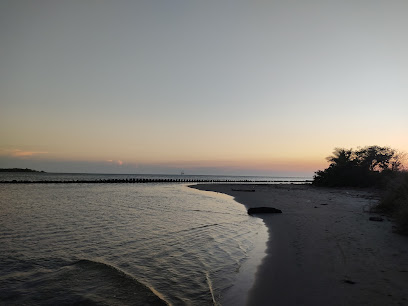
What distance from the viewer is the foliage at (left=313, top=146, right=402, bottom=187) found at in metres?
52.7

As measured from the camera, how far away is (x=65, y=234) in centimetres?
1134

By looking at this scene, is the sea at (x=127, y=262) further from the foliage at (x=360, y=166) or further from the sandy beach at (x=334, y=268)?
the foliage at (x=360, y=166)

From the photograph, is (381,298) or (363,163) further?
(363,163)

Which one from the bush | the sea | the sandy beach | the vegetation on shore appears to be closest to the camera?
the sandy beach

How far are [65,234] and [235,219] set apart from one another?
9.41m

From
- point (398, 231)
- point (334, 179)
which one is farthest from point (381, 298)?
point (334, 179)

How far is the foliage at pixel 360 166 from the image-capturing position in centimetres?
5269

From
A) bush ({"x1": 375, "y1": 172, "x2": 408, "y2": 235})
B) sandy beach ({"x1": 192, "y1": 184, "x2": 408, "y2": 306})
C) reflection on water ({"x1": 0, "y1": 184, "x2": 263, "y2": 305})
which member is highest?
bush ({"x1": 375, "y1": 172, "x2": 408, "y2": 235})

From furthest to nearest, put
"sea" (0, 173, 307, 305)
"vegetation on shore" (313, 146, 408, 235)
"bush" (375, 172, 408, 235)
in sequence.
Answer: "vegetation on shore" (313, 146, 408, 235)
"bush" (375, 172, 408, 235)
"sea" (0, 173, 307, 305)

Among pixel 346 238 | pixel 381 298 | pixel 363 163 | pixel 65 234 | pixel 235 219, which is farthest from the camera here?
pixel 363 163

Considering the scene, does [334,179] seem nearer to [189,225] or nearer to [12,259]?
[189,225]

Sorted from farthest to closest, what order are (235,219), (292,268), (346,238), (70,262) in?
(235,219)
(346,238)
(70,262)
(292,268)

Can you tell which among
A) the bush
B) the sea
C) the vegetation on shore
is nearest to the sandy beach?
the sea

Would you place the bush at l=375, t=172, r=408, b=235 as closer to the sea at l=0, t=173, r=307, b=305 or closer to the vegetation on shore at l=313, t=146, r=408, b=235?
the sea at l=0, t=173, r=307, b=305
